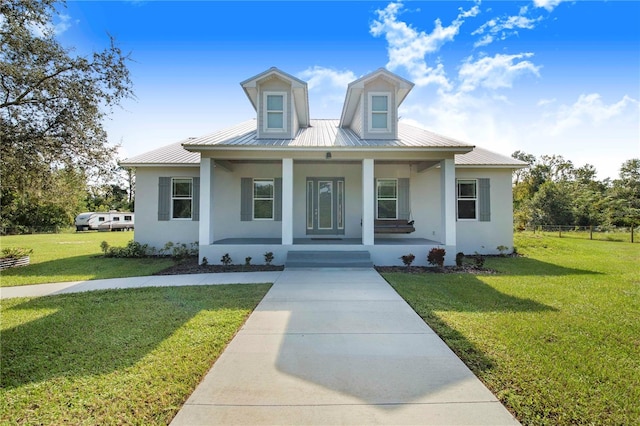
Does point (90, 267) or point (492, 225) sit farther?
point (492, 225)

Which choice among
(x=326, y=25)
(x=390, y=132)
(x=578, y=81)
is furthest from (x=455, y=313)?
(x=578, y=81)

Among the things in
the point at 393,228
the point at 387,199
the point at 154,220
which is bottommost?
the point at 393,228

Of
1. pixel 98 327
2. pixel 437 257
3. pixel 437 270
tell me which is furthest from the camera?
pixel 437 257

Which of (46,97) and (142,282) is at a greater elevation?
(46,97)

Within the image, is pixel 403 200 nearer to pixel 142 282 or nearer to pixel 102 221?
pixel 142 282

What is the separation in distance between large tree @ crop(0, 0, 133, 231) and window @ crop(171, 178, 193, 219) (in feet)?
9.10

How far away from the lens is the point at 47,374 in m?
3.17

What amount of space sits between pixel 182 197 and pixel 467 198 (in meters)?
11.8

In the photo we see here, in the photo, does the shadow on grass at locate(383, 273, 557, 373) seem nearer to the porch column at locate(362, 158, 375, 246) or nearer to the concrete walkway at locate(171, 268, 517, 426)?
the concrete walkway at locate(171, 268, 517, 426)

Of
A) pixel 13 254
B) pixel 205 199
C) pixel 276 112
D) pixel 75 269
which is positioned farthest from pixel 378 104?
pixel 13 254

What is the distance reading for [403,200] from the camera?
12.0 meters

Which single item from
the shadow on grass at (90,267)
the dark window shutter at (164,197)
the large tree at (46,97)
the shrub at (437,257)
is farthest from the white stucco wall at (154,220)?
the shrub at (437,257)

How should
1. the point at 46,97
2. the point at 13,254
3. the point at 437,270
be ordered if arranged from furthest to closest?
the point at 13,254
the point at 437,270
the point at 46,97

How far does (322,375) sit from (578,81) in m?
14.1
